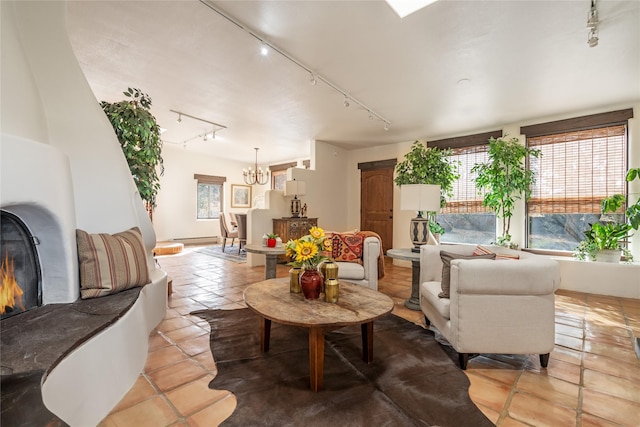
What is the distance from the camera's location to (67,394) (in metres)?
1.22

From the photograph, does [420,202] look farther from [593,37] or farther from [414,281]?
A: [593,37]

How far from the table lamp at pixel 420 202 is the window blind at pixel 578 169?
2.46 meters

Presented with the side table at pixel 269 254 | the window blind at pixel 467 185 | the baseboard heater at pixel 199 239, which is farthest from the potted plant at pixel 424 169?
the baseboard heater at pixel 199 239

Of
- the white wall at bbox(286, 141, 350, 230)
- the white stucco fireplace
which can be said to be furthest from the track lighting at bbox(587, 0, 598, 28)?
the white wall at bbox(286, 141, 350, 230)

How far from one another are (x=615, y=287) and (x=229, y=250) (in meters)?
7.14

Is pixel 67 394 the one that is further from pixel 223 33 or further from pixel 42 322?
pixel 223 33

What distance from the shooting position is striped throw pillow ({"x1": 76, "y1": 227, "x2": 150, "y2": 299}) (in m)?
1.89

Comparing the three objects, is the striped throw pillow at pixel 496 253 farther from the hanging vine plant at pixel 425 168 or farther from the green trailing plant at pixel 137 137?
the green trailing plant at pixel 137 137

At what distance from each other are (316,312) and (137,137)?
102 inches

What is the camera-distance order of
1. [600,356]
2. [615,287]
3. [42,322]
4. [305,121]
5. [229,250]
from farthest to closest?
[229,250], [305,121], [615,287], [600,356], [42,322]

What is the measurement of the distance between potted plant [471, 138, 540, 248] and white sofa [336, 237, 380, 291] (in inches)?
97.6

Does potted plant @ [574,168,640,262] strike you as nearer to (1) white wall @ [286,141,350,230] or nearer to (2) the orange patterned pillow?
Result: (2) the orange patterned pillow

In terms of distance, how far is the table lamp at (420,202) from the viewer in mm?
3301

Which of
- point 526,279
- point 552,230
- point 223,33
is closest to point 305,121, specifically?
point 223,33
